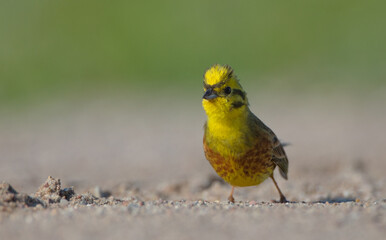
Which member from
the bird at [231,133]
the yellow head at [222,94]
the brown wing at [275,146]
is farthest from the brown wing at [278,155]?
the yellow head at [222,94]

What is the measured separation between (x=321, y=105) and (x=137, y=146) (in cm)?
608

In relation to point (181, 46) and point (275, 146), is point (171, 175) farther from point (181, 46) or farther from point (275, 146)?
point (181, 46)

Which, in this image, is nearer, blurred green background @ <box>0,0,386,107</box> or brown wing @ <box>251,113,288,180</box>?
brown wing @ <box>251,113,288,180</box>

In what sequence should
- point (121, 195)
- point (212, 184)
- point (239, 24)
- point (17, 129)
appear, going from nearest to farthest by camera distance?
point (121, 195)
point (212, 184)
point (17, 129)
point (239, 24)

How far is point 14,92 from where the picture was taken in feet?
61.8

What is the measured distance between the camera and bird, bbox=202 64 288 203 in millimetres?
5922

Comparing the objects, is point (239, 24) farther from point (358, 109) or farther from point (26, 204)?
point (26, 204)

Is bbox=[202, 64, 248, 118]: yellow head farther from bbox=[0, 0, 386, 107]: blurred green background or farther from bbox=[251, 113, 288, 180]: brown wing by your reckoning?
bbox=[0, 0, 386, 107]: blurred green background

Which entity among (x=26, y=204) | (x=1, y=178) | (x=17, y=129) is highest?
(x=17, y=129)

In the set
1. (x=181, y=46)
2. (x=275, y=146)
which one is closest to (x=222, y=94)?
(x=275, y=146)

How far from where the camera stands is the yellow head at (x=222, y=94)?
5891mm

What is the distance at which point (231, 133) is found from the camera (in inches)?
235

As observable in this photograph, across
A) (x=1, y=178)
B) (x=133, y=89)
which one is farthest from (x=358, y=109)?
(x=1, y=178)

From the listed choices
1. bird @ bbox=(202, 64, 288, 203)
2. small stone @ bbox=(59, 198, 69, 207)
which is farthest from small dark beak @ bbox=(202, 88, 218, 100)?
small stone @ bbox=(59, 198, 69, 207)
